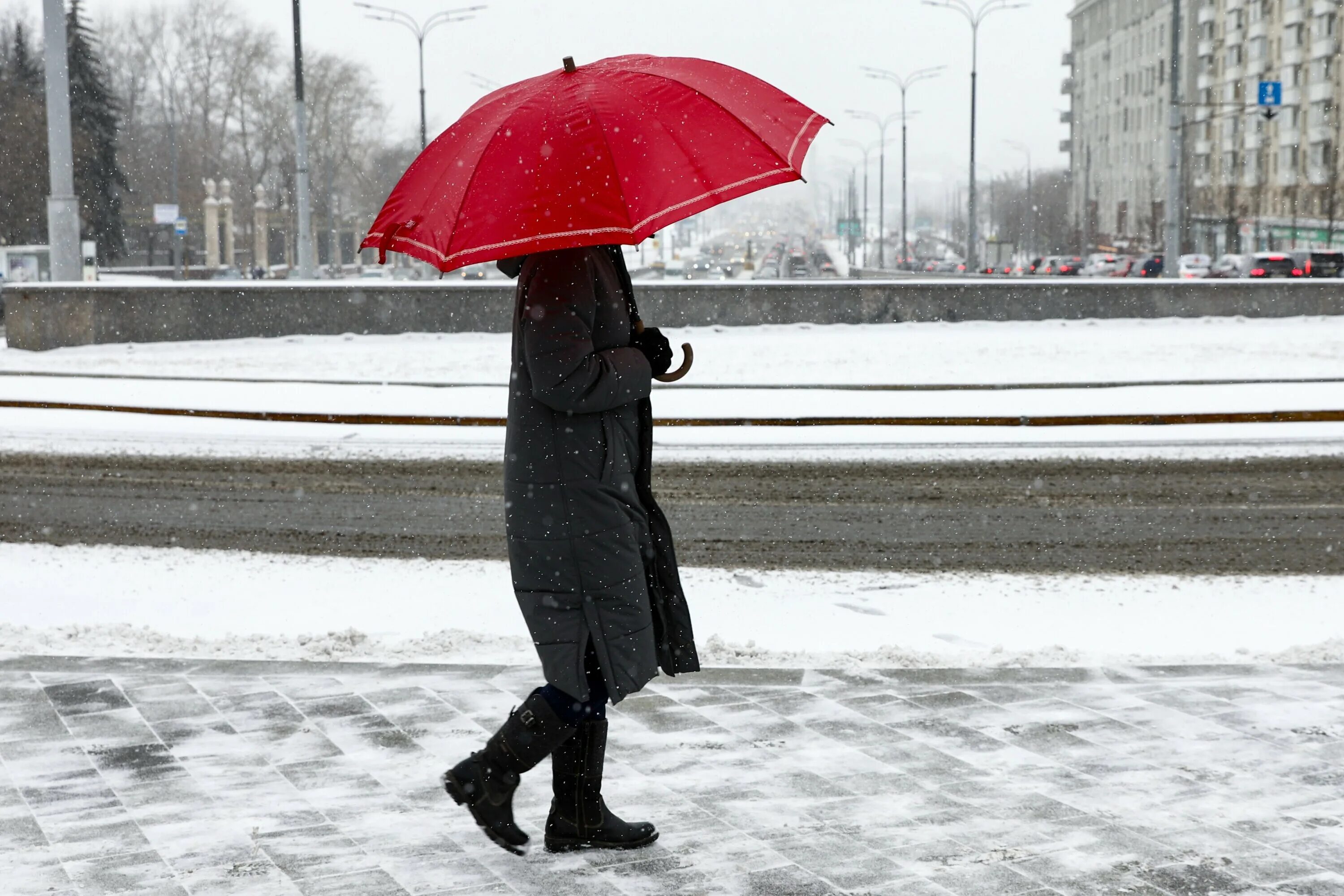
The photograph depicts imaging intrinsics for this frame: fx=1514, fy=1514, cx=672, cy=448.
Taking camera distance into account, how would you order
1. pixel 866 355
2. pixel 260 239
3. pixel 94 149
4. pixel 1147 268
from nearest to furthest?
pixel 866 355, pixel 1147 268, pixel 94 149, pixel 260 239

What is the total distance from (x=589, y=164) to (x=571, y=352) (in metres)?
0.45

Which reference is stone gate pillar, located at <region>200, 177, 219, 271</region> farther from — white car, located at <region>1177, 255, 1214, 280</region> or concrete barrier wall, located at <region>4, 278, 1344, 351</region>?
concrete barrier wall, located at <region>4, 278, 1344, 351</region>

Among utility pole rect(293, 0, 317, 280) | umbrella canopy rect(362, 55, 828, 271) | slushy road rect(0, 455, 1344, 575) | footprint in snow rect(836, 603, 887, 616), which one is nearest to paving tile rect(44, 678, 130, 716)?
umbrella canopy rect(362, 55, 828, 271)

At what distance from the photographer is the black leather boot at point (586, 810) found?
13.1 feet

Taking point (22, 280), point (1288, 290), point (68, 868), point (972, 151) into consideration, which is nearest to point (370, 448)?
point (68, 868)

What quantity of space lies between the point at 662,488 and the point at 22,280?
35.7m

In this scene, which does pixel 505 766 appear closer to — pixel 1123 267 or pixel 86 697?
pixel 86 697

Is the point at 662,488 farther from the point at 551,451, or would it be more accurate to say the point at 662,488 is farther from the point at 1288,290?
the point at 1288,290

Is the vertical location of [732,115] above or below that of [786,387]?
above

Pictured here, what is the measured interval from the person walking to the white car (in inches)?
1917

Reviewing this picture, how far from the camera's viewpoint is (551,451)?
3734mm

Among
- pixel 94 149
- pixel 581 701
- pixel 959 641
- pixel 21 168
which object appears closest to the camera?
pixel 581 701

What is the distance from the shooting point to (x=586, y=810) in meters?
4.01

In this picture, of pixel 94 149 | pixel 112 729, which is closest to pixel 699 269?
pixel 94 149
